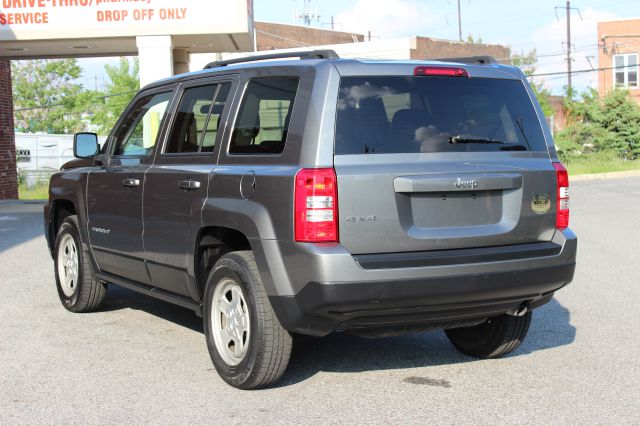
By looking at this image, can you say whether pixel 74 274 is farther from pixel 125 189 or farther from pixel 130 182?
pixel 130 182

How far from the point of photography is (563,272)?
563 cm

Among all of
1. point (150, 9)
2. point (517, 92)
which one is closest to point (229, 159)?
point (517, 92)

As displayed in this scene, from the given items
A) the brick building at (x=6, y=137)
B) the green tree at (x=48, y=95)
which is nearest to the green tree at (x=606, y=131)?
the brick building at (x=6, y=137)

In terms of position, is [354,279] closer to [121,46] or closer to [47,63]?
[121,46]

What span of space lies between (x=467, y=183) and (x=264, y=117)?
1.34 meters

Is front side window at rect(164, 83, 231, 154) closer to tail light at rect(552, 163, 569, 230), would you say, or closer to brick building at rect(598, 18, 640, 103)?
tail light at rect(552, 163, 569, 230)

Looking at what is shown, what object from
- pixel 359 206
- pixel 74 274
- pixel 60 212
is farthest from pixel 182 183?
pixel 60 212

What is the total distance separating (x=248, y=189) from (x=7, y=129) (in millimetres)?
21906

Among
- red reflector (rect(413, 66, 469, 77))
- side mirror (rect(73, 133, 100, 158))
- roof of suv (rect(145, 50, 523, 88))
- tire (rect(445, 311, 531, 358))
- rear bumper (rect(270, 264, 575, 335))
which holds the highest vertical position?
roof of suv (rect(145, 50, 523, 88))

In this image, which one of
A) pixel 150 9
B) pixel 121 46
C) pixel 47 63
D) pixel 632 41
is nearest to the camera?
pixel 150 9

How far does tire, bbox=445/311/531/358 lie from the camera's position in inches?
243

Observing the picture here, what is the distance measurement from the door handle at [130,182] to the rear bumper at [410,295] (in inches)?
80.5

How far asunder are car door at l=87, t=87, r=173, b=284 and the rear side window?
1115 millimetres

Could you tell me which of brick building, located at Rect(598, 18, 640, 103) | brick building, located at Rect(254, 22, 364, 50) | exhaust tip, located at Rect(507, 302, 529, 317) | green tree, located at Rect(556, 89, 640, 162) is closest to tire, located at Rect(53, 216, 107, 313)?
exhaust tip, located at Rect(507, 302, 529, 317)
